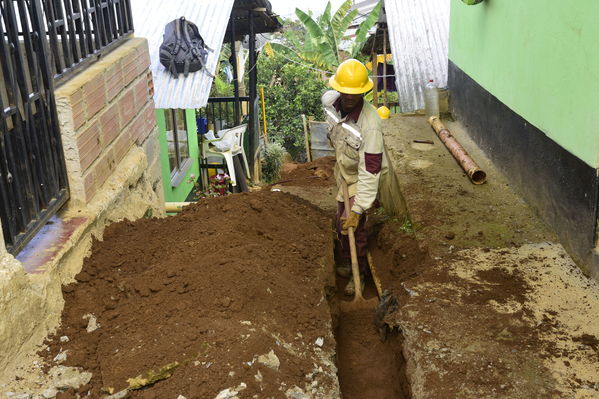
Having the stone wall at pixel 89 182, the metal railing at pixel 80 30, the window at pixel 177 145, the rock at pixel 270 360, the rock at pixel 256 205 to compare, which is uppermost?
the metal railing at pixel 80 30

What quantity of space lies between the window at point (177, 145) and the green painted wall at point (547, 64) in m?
5.91

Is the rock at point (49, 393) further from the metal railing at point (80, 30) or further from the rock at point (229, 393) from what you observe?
the metal railing at point (80, 30)

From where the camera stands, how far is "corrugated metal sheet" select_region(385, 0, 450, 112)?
1096 centimetres

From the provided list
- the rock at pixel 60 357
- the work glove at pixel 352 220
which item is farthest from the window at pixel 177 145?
the rock at pixel 60 357

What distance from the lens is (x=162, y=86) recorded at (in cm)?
952

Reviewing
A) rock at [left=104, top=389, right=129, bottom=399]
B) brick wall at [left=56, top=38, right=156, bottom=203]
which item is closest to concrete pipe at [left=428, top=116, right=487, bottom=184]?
brick wall at [left=56, top=38, right=156, bottom=203]

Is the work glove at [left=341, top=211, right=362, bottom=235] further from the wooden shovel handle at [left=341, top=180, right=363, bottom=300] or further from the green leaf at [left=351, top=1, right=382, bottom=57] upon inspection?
the green leaf at [left=351, top=1, right=382, bottom=57]

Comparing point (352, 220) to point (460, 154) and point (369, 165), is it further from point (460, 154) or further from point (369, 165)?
point (460, 154)

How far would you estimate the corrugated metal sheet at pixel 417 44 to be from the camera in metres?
11.0

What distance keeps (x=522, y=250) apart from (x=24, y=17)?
4042 millimetres

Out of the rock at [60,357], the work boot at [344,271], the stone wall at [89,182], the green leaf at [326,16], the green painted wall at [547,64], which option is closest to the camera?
the stone wall at [89,182]

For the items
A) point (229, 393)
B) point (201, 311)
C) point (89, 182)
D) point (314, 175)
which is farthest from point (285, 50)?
point (229, 393)

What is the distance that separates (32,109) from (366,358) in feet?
10.0

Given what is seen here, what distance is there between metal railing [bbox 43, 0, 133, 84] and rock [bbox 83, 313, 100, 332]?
1.68 m
